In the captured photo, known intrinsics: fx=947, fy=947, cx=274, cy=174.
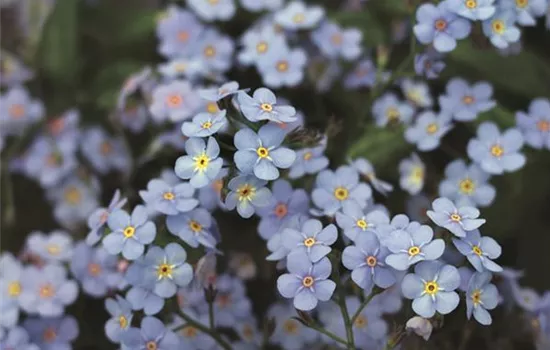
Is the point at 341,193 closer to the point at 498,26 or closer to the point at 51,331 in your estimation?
the point at 498,26

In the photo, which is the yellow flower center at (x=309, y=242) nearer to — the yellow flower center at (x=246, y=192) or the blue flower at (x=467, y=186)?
the yellow flower center at (x=246, y=192)

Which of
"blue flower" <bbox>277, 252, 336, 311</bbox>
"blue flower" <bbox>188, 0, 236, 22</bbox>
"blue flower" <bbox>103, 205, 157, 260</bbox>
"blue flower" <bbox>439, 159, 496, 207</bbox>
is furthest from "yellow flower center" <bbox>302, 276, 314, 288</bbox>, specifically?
"blue flower" <bbox>188, 0, 236, 22</bbox>

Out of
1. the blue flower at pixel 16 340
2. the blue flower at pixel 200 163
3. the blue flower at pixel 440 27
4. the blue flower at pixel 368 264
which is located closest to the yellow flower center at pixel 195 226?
the blue flower at pixel 200 163

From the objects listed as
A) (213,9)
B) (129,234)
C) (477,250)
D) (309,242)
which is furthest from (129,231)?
(213,9)

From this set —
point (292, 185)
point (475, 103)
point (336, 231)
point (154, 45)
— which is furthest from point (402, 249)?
point (154, 45)

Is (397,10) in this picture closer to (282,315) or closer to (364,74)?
(364,74)

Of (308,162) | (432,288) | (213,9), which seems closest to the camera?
(432,288)
